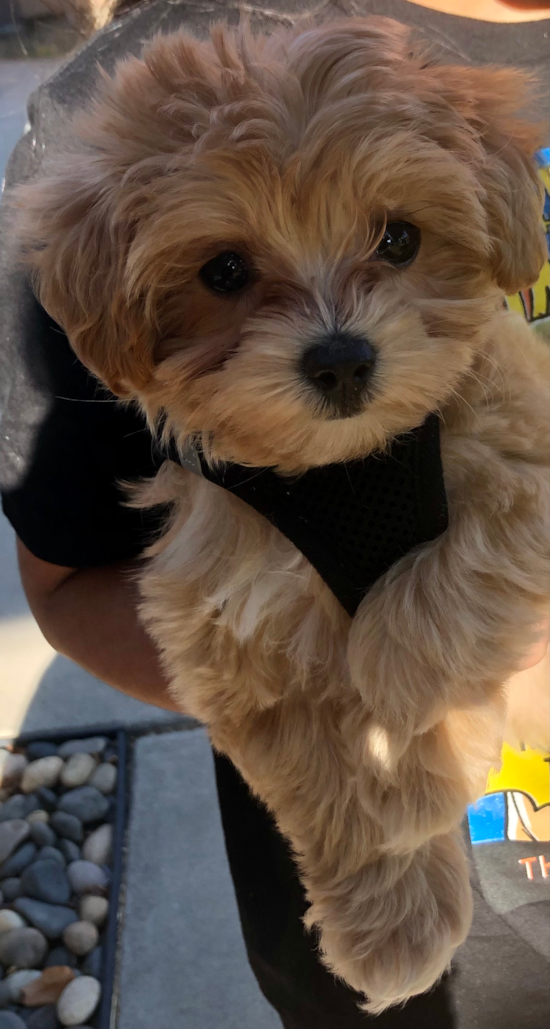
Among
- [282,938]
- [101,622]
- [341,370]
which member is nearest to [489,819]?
[282,938]

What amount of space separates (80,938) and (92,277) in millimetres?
2661

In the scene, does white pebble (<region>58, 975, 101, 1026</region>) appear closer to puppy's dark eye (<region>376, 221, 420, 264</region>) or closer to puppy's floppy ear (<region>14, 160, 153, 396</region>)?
puppy's floppy ear (<region>14, 160, 153, 396</region>)

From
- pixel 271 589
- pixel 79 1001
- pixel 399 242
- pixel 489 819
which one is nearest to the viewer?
pixel 399 242

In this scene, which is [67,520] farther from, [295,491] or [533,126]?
[533,126]

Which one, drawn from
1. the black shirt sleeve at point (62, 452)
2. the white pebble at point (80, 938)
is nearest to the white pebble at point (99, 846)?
the white pebble at point (80, 938)

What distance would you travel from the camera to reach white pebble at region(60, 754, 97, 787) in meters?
3.38

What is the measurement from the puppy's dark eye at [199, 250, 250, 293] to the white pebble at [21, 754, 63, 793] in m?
2.80

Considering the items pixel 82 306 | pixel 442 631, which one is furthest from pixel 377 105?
pixel 442 631

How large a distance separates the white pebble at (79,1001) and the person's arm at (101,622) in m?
1.61

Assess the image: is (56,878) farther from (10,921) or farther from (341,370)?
(341,370)

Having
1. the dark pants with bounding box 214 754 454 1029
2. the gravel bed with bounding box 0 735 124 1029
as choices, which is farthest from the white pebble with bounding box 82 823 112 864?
the dark pants with bounding box 214 754 454 1029

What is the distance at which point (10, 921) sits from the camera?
9.68 feet

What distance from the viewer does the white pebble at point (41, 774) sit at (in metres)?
3.41

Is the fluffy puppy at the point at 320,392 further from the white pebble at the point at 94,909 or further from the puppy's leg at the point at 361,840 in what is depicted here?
the white pebble at the point at 94,909
